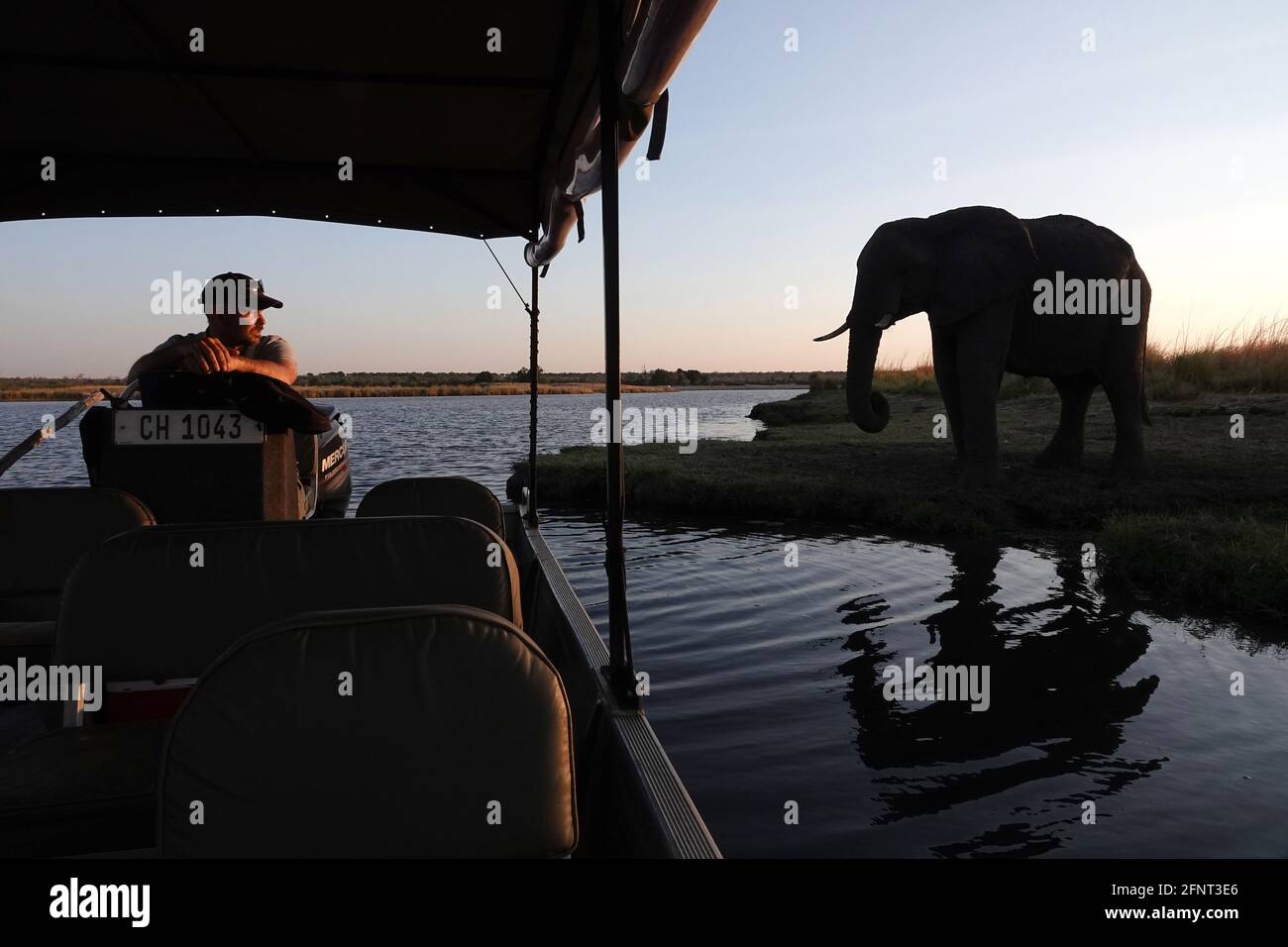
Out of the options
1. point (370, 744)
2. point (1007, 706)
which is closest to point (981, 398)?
point (1007, 706)

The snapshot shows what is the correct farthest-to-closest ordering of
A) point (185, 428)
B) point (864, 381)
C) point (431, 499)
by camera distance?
1. point (864, 381)
2. point (431, 499)
3. point (185, 428)

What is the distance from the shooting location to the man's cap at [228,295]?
4773 millimetres

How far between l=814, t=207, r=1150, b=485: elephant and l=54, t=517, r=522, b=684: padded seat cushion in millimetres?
10368

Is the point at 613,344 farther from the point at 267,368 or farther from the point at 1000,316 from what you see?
the point at 1000,316

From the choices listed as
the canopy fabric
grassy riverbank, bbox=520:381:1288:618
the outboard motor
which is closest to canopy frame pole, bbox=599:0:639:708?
the canopy fabric

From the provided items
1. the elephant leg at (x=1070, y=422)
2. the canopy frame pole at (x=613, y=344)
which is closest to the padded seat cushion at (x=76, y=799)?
the canopy frame pole at (x=613, y=344)

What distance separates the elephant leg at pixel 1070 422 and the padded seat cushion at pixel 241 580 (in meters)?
13.4

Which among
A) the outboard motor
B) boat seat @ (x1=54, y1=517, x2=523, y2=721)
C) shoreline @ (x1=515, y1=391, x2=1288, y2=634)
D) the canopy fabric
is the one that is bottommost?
shoreline @ (x1=515, y1=391, x2=1288, y2=634)

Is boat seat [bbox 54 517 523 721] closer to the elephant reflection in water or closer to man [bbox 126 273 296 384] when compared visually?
man [bbox 126 273 296 384]

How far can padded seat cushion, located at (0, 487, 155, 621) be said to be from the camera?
11.1 ft

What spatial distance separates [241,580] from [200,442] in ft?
5.93

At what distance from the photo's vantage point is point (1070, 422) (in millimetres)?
14133

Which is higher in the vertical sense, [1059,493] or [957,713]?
[1059,493]
